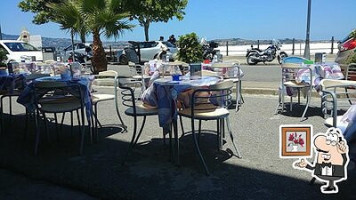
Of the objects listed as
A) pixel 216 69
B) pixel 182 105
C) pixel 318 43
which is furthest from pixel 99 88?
pixel 318 43

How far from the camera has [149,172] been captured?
11.5 feet

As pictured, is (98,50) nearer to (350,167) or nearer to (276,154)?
(276,154)

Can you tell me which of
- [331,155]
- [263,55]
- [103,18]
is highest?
[103,18]

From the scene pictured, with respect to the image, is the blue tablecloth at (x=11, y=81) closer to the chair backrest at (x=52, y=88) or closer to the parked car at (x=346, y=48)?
the chair backrest at (x=52, y=88)

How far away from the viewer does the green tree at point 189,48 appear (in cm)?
716

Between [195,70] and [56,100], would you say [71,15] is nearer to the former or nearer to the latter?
[56,100]

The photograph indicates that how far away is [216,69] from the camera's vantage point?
20.9ft

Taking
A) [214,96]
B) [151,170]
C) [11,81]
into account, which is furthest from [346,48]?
[11,81]

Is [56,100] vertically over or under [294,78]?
under

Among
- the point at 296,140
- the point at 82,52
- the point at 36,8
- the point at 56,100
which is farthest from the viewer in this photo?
the point at 36,8

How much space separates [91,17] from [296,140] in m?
9.51

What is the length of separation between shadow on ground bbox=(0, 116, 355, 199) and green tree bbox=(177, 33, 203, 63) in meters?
2.81

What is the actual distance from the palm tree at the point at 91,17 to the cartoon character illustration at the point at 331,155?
9.36 meters

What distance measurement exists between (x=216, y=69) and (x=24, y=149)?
3.45m
